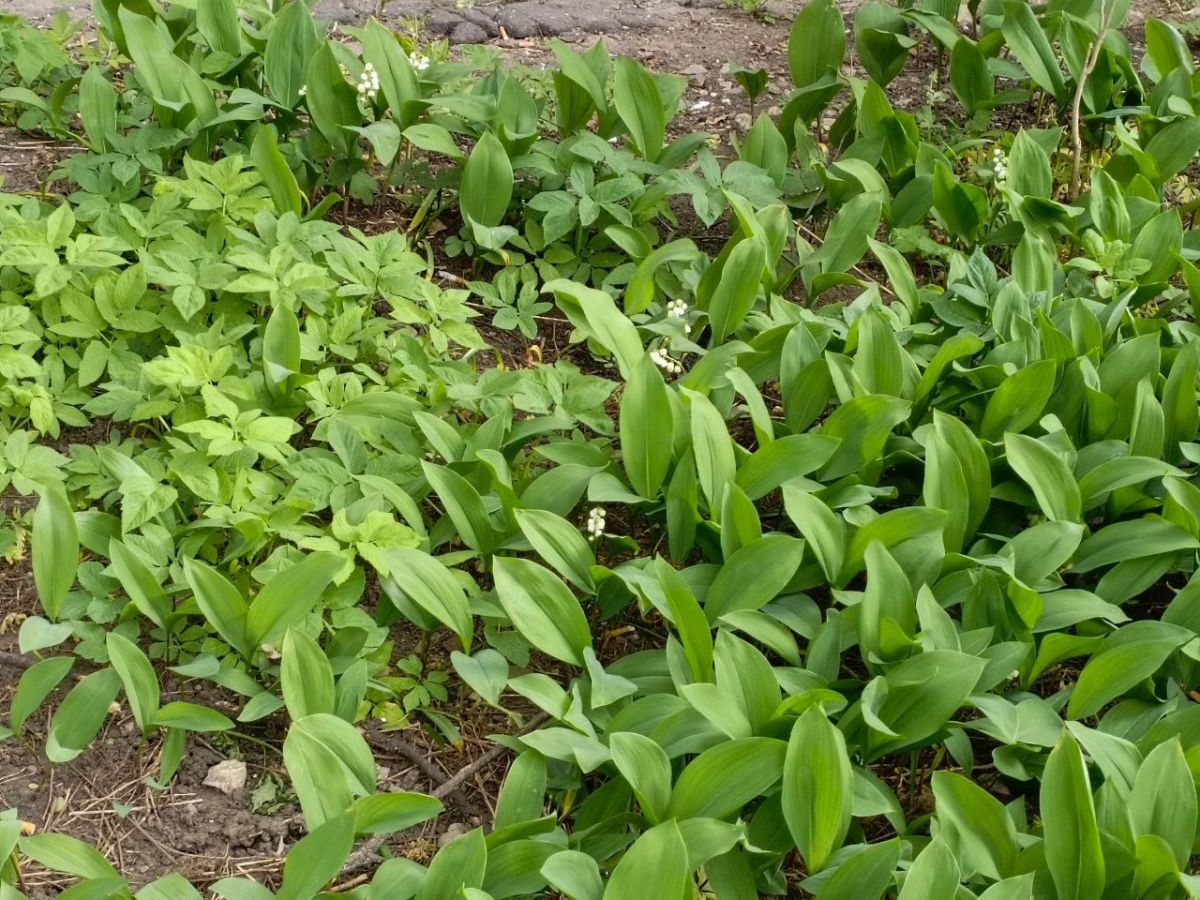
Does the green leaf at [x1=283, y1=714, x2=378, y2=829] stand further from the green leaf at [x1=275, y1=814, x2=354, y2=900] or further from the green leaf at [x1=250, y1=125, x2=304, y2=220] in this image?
the green leaf at [x1=250, y1=125, x2=304, y2=220]

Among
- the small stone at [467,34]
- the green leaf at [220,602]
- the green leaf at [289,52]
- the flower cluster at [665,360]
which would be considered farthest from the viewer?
the small stone at [467,34]

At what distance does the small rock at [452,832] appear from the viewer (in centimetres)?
244

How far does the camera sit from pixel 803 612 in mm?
2701

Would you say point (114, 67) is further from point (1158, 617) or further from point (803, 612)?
point (1158, 617)

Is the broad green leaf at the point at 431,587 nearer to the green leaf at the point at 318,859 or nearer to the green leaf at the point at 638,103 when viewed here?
the green leaf at the point at 318,859

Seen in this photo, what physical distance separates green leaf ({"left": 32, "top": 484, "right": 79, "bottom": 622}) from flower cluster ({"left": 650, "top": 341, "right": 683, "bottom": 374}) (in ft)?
4.53

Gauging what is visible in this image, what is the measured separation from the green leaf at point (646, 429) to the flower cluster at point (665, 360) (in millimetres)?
251

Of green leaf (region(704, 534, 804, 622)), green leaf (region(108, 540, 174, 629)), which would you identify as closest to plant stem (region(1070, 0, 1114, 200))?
green leaf (region(704, 534, 804, 622))

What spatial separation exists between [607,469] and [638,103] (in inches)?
58.6

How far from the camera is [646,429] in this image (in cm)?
284

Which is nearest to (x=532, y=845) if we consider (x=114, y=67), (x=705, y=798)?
(x=705, y=798)

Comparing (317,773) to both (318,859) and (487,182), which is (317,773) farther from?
(487,182)

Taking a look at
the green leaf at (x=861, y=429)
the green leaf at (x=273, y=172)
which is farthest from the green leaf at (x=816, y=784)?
the green leaf at (x=273, y=172)

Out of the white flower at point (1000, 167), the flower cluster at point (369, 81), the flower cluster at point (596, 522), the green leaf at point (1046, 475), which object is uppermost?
the flower cluster at point (369, 81)
